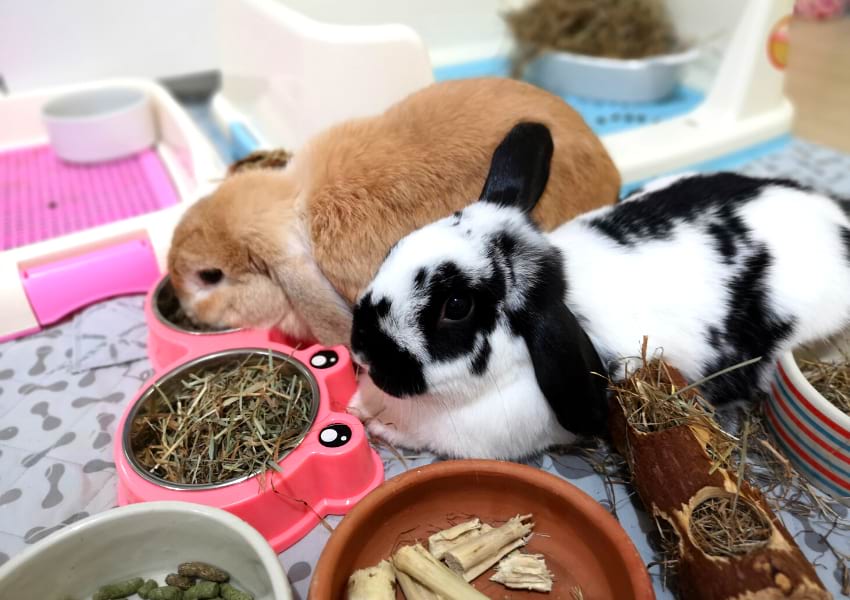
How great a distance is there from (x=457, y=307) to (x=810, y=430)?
626 millimetres

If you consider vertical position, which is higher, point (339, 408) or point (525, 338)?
point (525, 338)

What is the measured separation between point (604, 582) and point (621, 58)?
2.28 m

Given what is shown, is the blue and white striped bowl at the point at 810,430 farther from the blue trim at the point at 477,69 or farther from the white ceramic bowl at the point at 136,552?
the blue trim at the point at 477,69

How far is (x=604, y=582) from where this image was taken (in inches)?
37.4

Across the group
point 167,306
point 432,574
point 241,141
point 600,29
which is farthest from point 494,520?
point 600,29

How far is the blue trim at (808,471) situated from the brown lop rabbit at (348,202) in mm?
613

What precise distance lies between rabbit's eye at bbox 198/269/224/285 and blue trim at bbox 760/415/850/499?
1178 mm

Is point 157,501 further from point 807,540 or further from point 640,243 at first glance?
point 807,540

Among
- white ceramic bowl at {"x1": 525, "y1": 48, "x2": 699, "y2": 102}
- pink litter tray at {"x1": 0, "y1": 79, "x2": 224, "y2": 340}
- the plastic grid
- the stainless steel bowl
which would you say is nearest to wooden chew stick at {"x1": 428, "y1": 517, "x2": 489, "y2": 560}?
the stainless steel bowl

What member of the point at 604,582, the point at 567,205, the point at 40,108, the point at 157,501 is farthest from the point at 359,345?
the point at 40,108

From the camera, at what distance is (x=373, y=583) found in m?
0.94

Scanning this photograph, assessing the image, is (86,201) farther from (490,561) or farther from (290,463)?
(490,561)

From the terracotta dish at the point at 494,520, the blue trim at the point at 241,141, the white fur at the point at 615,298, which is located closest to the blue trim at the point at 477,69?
the blue trim at the point at 241,141

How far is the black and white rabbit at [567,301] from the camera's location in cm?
101
